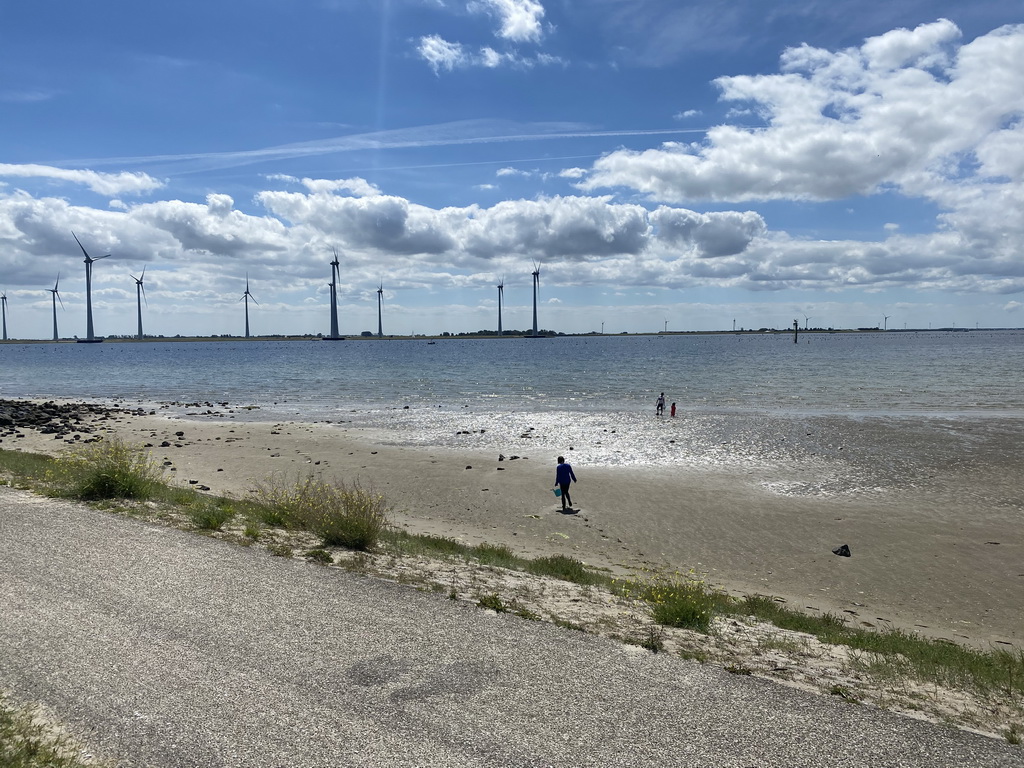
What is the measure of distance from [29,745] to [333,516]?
23.7ft

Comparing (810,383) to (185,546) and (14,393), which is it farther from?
(14,393)

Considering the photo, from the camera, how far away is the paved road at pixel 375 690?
5.68 m

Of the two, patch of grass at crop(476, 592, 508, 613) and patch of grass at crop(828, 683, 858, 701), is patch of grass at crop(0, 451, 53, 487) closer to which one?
patch of grass at crop(476, 592, 508, 613)

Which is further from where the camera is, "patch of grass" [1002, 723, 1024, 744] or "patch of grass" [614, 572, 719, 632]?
"patch of grass" [614, 572, 719, 632]

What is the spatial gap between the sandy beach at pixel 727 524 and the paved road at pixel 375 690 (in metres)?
6.60

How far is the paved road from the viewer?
223 inches

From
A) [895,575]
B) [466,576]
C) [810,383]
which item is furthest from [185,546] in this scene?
[810,383]

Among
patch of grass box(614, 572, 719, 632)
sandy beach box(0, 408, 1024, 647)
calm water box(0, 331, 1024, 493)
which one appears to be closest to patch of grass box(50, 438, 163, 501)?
sandy beach box(0, 408, 1024, 647)

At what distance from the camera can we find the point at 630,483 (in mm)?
23719

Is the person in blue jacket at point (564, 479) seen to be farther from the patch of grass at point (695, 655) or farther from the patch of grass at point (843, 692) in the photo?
the patch of grass at point (843, 692)

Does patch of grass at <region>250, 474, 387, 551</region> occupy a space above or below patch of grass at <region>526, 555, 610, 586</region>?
above

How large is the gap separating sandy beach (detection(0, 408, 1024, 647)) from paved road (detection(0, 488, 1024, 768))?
6596 mm

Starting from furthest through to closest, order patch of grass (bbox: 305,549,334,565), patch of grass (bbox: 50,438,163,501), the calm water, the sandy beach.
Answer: the calm water
patch of grass (bbox: 50,438,163,501)
the sandy beach
patch of grass (bbox: 305,549,334,565)

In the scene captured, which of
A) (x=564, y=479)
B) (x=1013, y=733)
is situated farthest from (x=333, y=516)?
(x=1013, y=733)
